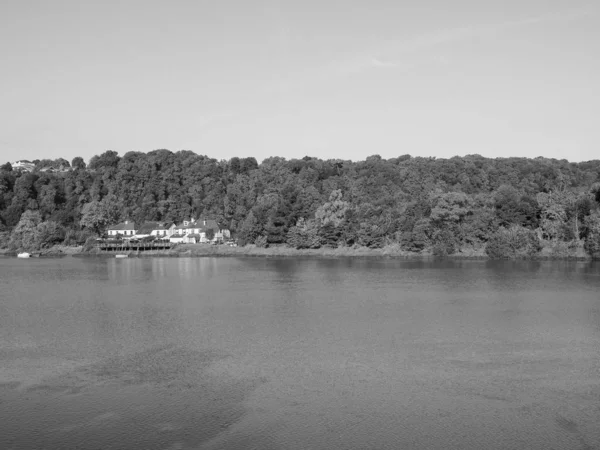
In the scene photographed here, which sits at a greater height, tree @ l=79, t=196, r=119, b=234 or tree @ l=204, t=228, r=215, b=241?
tree @ l=79, t=196, r=119, b=234

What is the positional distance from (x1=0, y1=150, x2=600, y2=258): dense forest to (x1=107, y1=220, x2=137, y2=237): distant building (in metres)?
1.44

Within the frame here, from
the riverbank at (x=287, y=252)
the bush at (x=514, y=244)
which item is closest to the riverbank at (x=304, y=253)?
the riverbank at (x=287, y=252)

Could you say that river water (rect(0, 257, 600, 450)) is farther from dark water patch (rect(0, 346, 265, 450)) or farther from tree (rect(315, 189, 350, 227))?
tree (rect(315, 189, 350, 227))

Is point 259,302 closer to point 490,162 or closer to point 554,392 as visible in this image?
point 554,392

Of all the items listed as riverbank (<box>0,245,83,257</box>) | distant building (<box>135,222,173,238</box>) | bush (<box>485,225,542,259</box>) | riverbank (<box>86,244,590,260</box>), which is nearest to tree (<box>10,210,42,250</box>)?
riverbank (<box>0,245,83,257</box>)

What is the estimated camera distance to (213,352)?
15.5m

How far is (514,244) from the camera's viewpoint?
1999 inches

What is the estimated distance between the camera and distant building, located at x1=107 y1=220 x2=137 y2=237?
80.2 metres

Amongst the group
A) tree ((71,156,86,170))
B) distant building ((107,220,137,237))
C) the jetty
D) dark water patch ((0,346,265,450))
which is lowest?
dark water patch ((0,346,265,450))

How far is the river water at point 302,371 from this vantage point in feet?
32.1

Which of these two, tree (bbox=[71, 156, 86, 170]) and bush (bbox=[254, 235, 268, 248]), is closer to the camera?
bush (bbox=[254, 235, 268, 248])

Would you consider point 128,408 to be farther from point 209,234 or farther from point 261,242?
point 209,234

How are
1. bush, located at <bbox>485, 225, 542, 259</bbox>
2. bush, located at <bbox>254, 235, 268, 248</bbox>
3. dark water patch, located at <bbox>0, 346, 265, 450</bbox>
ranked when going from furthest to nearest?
bush, located at <bbox>254, 235, 268, 248</bbox>
bush, located at <bbox>485, 225, 542, 259</bbox>
dark water patch, located at <bbox>0, 346, 265, 450</bbox>

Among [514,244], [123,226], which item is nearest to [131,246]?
[123,226]
